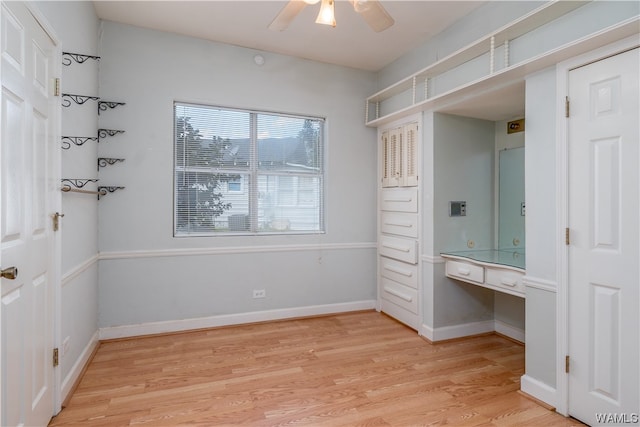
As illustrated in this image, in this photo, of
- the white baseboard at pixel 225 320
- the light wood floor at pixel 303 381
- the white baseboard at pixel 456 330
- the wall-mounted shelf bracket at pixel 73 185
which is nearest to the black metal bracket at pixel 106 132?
the wall-mounted shelf bracket at pixel 73 185

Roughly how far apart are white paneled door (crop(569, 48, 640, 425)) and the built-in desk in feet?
1.56

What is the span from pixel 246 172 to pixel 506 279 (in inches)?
105

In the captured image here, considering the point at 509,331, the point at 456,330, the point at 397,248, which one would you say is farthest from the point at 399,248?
the point at 509,331

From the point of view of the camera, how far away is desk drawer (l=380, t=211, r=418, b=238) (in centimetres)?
346

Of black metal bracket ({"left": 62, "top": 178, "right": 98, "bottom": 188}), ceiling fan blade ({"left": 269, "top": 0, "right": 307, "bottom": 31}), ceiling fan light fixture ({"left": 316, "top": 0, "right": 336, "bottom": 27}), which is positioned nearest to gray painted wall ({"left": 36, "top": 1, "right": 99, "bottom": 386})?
black metal bracket ({"left": 62, "top": 178, "right": 98, "bottom": 188})

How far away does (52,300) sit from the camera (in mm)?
1978

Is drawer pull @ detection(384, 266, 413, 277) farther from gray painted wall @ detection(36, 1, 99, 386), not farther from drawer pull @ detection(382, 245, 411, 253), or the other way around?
gray painted wall @ detection(36, 1, 99, 386)

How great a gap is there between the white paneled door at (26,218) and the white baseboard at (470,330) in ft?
9.56

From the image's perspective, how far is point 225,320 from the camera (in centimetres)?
352

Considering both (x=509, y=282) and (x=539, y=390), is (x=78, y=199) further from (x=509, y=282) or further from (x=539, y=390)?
(x=539, y=390)

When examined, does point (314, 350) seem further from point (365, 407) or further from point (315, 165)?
point (315, 165)

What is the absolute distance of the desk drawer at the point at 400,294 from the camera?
11.4 ft

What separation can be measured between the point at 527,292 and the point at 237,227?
2705mm

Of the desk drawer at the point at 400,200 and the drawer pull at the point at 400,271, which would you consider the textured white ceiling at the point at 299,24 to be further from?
the drawer pull at the point at 400,271
